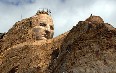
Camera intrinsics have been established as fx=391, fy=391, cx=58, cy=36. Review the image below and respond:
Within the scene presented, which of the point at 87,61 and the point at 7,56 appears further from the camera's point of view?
the point at 7,56

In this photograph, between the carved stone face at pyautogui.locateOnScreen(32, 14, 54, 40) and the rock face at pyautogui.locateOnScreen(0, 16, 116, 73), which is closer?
the rock face at pyautogui.locateOnScreen(0, 16, 116, 73)

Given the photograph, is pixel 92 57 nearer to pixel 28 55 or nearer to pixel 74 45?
pixel 74 45

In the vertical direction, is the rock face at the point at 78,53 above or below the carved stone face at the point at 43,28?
below

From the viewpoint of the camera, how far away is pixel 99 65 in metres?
33.8

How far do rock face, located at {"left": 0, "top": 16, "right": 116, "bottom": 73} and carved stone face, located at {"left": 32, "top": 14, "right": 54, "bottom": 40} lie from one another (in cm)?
374

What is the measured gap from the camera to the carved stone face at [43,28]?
53.1 metres

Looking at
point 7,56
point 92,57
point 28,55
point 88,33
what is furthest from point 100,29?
point 7,56

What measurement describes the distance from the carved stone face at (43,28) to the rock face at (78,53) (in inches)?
147

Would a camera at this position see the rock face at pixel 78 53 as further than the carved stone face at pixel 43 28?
No

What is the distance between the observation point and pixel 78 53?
36.0 m

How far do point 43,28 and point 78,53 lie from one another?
1852 cm

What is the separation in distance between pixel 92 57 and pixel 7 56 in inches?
757

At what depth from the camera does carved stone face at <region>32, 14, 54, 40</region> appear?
53125 millimetres

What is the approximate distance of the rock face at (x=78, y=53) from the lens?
113ft
